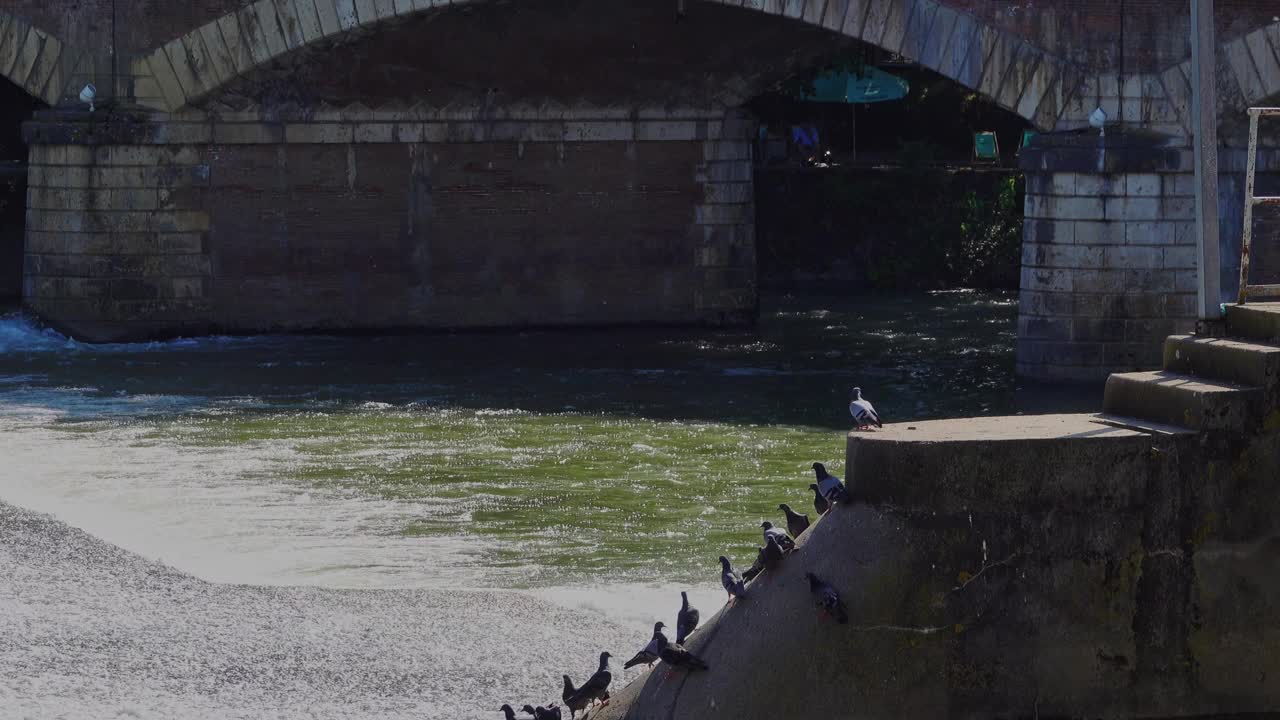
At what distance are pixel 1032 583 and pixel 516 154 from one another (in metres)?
20.4

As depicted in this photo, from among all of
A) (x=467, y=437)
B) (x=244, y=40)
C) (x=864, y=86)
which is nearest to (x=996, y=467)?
(x=467, y=437)

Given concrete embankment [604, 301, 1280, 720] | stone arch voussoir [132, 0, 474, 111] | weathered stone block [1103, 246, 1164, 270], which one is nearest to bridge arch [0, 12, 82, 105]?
stone arch voussoir [132, 0, 474, 111]

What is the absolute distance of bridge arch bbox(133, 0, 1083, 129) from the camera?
73.9 ft

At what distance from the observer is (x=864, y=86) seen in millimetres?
35562

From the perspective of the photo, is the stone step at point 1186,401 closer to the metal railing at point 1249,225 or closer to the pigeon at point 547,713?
the metal railing at point 1249,225

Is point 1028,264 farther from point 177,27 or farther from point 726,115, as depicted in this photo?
point 177,27

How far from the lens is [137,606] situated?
1213 centimetres

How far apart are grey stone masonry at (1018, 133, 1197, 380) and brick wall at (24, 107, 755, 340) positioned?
7.29 meters

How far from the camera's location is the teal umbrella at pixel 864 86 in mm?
35469

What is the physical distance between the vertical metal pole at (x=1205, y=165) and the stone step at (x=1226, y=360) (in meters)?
0.27

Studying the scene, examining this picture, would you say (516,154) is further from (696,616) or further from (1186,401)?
(1186,401)

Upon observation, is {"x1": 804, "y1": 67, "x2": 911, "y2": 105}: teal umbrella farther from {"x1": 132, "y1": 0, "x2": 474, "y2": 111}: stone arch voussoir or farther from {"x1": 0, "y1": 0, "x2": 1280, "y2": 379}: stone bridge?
{"x1": 132, "y1": 0, "x2": 474, "y2": 111}: stone arch voussoir

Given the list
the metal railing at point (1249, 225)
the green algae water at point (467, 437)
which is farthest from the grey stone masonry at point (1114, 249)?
the metal railing at point (1249, 225)

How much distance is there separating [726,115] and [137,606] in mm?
17915
